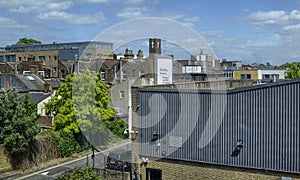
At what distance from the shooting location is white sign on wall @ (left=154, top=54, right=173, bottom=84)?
30.2 meters

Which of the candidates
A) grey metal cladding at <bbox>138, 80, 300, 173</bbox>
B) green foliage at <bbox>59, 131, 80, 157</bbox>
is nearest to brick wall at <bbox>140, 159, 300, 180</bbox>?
grey metal cladding at <bbox>138, 80, 300, 173</bbox>

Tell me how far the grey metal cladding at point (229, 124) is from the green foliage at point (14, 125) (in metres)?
8.35

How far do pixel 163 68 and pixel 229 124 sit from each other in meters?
15.8

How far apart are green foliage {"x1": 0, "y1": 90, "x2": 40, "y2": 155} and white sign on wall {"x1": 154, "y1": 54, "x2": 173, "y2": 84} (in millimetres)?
11526

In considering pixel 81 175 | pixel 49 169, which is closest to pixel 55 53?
pixel 49 169

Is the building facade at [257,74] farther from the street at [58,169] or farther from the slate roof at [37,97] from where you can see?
the street at [58,169]

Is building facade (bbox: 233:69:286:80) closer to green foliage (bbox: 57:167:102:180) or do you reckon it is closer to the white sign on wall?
the white sign on wall

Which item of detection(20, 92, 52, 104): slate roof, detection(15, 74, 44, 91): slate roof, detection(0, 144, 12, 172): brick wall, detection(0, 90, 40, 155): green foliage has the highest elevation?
detection(15, 74, 44, 91): slate roof

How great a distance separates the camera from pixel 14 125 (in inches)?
860

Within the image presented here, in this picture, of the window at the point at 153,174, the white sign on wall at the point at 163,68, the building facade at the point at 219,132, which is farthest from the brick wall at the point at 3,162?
the white sign on wall at the point at 163,68

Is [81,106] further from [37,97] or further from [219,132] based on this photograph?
[37,97]

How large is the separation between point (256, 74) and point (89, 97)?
41.9 m

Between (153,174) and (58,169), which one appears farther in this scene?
(58,169)

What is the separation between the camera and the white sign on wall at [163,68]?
99.2 feet
